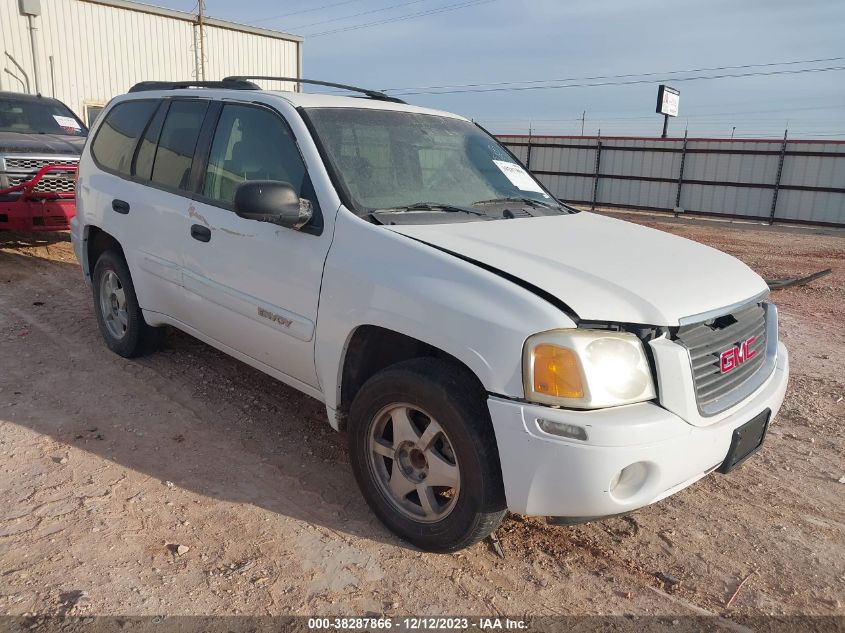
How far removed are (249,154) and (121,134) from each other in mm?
1725

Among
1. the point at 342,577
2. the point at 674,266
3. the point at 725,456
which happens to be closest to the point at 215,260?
the point at 342,577

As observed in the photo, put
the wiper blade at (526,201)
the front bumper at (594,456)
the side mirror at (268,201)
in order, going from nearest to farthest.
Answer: the front bumper at (594,456), the side mirror at (268,201), the wiper blade at (526,201)

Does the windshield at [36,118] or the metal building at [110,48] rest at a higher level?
the metal building at [110,48]

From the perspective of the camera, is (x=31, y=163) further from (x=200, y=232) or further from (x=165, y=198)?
(x=200, y=232)

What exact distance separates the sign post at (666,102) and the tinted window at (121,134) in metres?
20.9

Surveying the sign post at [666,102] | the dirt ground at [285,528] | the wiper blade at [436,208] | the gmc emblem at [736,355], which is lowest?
the dirt ground at [285,528]

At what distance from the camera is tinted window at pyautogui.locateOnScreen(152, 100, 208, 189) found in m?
4.04

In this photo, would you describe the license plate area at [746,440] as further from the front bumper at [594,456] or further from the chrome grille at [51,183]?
the chrome grille at [51,183]

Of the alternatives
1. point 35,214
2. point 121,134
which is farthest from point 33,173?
point 121,134

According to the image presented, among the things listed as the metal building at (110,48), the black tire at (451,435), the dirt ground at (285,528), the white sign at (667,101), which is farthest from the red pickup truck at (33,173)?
the white sign at (667,101)

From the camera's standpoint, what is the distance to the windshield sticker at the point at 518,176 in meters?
4.01

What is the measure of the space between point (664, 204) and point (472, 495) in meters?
18.0

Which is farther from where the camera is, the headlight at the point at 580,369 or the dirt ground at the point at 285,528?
the dirt ground at the point at 285,528

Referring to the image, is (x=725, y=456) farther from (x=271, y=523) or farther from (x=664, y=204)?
(x=664, y=204)
